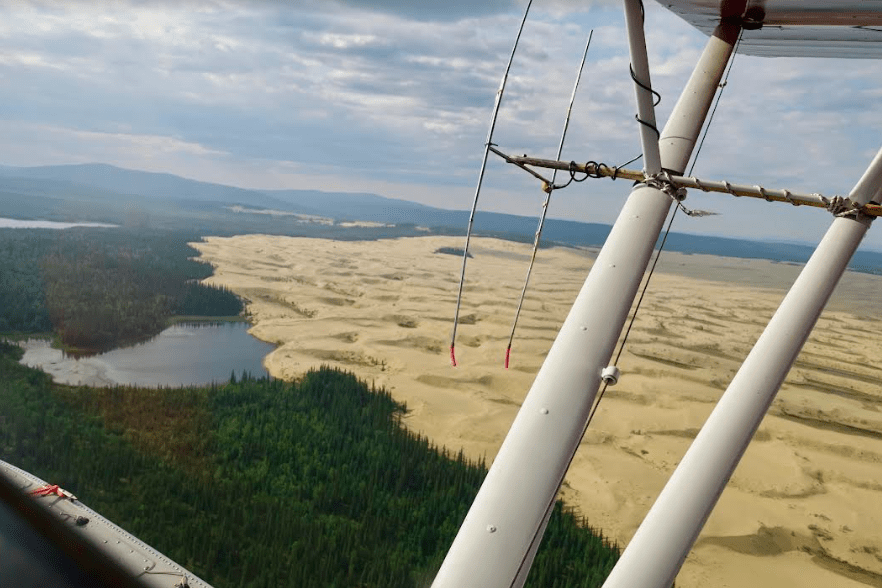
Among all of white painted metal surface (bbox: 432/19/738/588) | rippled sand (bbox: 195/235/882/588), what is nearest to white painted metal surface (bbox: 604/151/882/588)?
white painted metal surface (bbox: 432/19/738/588)

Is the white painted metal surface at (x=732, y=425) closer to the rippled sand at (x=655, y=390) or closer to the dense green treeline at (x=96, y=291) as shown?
the rippled sand at (x=655, y=390)

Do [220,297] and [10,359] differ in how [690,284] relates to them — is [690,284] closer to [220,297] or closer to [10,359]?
[220,297]

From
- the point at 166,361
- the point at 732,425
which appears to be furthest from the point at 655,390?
the point at 732,425

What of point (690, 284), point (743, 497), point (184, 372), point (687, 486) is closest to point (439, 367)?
point (184, 372)

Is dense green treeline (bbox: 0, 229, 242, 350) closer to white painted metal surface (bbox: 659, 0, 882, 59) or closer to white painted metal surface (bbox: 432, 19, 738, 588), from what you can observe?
white painted metal surface (bbox: 659, 0, 882, 59)

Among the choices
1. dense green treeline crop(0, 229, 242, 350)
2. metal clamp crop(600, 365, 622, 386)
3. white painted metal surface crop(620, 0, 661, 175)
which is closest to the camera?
metal clamp crop(600, 365, 622, 386)

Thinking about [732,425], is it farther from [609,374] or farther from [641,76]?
[641,76]
